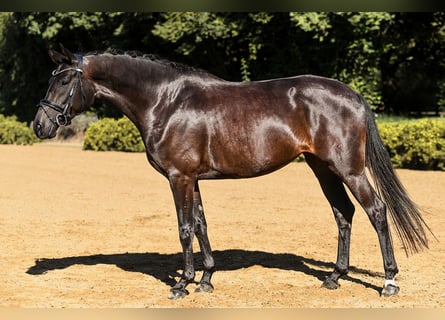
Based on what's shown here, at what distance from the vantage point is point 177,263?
646 cm

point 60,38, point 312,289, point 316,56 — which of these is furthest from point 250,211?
point 60,38

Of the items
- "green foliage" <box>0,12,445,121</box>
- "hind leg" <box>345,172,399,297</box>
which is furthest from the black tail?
"green foliage" <box>0,12,445,121</box>

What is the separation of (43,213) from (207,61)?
16625 millimetres

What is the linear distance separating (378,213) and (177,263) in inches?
92.9

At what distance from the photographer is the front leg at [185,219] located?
16.1 ft

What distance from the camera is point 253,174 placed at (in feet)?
16.7

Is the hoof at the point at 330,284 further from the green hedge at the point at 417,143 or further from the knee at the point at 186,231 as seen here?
the green hedge at the point at 417,143

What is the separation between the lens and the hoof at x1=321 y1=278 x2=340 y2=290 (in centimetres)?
532

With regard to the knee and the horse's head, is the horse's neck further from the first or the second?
the knee

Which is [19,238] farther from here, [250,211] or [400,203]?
[400,203]

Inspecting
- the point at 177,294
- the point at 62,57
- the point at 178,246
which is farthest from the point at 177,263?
the point at 62,57

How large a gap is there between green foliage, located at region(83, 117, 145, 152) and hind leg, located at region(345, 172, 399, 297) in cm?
1495

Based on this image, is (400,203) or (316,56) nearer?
(400,203)

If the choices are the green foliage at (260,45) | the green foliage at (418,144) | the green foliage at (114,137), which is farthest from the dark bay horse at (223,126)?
Result: the green foliage at (114,137)
